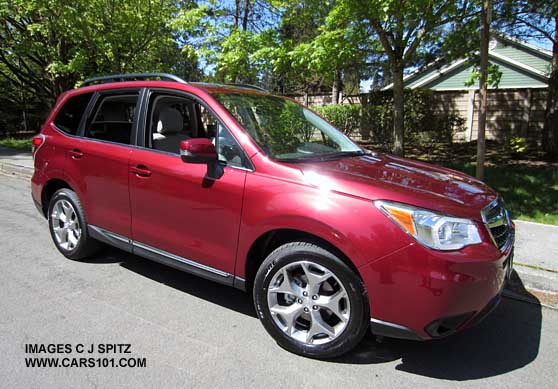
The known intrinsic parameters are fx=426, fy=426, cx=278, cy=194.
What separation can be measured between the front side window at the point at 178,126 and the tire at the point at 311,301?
3.01 feet

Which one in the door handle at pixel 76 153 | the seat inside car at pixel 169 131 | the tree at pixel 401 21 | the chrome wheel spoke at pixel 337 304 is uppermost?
the tree at pixel 401 21

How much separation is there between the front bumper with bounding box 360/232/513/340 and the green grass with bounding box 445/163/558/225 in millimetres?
3961

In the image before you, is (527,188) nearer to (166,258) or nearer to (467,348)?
(467,348)

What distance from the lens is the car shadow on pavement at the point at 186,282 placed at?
3.64m

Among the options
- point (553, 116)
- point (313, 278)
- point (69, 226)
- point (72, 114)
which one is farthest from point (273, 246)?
point (553, 116)

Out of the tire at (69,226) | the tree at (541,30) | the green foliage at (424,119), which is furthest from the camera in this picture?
the green foliage at (424,119)

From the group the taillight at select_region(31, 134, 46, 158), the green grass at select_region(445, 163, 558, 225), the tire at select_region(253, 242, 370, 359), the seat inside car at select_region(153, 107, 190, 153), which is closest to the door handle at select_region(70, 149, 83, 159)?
the taillight at select_region(31, 134, 46, 158)

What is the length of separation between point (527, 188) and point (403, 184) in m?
5.60

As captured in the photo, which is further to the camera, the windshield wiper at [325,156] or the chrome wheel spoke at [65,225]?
the chrome wheel spoke at [65,225]

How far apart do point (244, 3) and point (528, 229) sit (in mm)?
12814

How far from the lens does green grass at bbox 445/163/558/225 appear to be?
603cm

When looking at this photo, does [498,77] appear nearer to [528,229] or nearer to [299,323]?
[528,229]

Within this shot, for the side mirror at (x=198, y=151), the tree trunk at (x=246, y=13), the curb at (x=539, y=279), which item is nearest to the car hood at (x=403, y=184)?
the side mirror at (x=198, y=151)

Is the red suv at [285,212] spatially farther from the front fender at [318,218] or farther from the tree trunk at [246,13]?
the tree trunk at [246,13]
